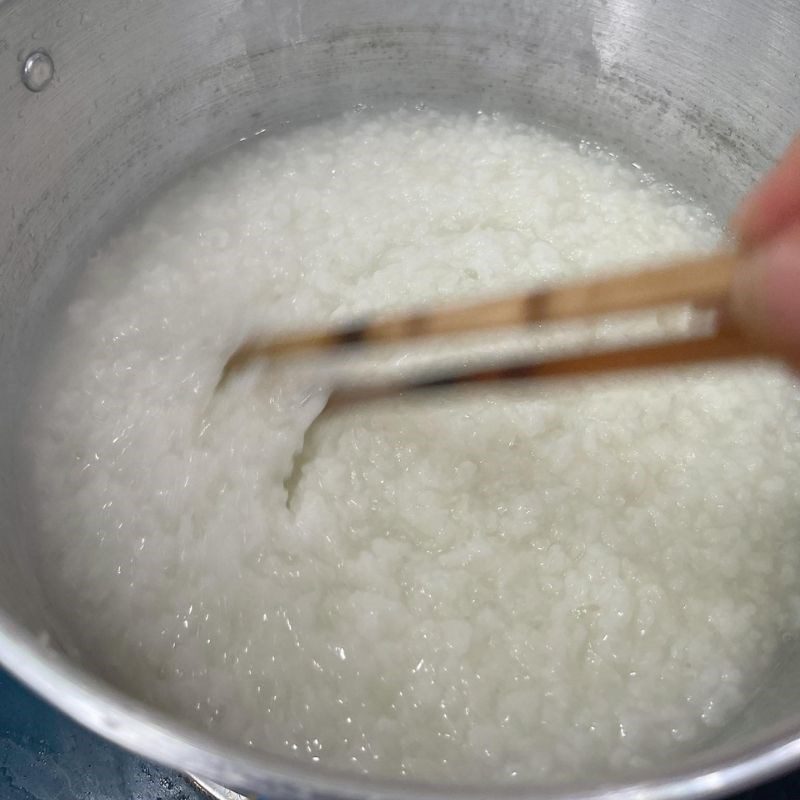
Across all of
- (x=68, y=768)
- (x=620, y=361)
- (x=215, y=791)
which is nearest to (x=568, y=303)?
(x=620, y=361)

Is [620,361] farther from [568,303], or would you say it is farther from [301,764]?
[301,764]

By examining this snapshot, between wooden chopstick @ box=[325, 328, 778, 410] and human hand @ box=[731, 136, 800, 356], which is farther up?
human hand @ box=[731, 136, 800, 356]

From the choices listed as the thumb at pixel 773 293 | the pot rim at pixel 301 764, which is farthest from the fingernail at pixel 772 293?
the pot rim at pixel 301 764

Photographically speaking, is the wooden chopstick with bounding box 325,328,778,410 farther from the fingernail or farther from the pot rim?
the pot rim

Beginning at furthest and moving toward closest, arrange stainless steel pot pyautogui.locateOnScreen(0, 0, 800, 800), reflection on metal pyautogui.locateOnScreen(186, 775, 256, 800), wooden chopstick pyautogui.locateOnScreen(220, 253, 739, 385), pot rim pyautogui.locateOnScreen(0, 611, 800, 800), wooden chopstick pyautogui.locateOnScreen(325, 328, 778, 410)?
stainless steel pot pyautogui.locateOnScreen(0, 0, 800, 800), reflection on metal pyautogui.locateOnScreen(186, 775, 256, 800), wooden chopstick pyautogui.locateOnScreen(325, 328, 778, 410), wooden chopstick pyautogui.locateOnScreen(220, 253, 739, 385), pot rim pyautogui.locateOnScreen(0, 611, 800, 800)

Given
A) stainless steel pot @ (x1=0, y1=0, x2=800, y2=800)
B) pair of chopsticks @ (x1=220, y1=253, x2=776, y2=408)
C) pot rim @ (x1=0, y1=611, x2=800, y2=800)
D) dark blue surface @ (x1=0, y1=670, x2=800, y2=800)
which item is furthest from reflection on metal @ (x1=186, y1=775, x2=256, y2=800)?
pair of chopsticks @ (x1=220, y1=253, x2=776, y2=408)

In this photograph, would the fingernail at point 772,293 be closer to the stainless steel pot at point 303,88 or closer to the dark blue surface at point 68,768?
the stainless steel pot at point 303,88

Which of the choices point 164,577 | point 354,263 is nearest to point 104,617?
point 164,577

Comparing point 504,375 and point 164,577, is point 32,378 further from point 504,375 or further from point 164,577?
point 504,375
